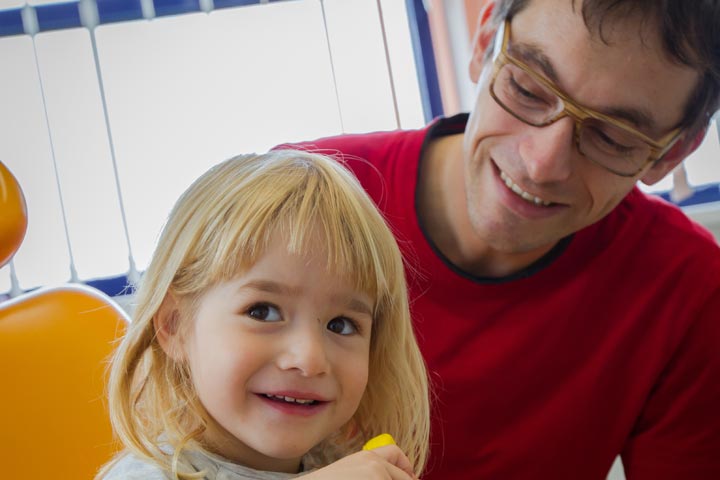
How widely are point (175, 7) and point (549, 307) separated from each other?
1124mm

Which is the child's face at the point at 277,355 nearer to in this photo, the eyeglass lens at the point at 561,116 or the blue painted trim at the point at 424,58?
the eyeglass lens at the point at 561,116

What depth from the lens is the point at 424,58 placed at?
2.05 metres

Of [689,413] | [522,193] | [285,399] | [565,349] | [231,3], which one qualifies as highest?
[231,3]

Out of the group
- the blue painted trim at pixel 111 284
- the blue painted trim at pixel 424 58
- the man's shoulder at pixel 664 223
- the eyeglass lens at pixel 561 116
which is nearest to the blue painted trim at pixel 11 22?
the blue painted trim at pixel 111 284

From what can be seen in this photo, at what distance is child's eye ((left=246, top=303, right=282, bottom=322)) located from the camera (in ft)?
2.89

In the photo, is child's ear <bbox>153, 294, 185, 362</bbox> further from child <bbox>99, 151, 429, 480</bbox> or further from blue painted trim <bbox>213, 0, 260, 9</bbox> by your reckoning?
blue painted trim <bbox>213, 0, 260, 9</bbox>

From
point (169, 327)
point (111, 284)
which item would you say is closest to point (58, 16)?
point (111, 284)

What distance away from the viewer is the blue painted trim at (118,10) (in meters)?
1.94

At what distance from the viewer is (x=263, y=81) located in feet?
6.42

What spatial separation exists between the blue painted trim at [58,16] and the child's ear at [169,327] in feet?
3.84

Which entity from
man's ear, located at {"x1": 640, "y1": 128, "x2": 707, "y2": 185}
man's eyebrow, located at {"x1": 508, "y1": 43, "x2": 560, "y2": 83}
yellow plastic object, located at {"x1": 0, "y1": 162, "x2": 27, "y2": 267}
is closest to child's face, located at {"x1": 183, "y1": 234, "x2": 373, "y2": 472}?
yellow plastic object, located at {"x1": 0, "y1": 162, "x2": 27, "y2": 267}

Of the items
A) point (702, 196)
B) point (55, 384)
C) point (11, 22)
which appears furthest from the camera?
point (702, 196)

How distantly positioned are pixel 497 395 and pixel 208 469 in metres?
0.50

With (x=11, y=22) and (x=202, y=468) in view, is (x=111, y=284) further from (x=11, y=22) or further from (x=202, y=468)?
(x=202, y=468)
